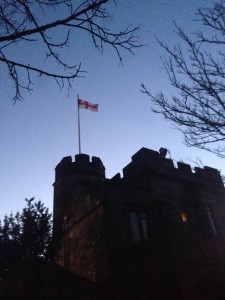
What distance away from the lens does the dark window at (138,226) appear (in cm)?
1348

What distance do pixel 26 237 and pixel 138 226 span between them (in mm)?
5581

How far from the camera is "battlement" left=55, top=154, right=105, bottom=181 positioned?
795 inches

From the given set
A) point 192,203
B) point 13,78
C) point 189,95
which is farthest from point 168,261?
point 13,78

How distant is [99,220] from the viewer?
13.7m

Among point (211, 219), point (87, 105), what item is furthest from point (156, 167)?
point (87, 105)

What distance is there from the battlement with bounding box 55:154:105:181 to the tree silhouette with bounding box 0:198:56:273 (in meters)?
4.86

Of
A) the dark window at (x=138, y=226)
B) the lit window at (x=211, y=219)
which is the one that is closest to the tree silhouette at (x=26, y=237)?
the dark window at (x=138, y=226)

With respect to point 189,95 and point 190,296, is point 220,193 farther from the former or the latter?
point 189,95

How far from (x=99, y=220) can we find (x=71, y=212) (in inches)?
162

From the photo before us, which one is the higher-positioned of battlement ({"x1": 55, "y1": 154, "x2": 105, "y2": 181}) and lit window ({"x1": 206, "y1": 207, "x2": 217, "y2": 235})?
battlement ({"x1": 55, "y1": 154, "x2": 105, "y2": 181})

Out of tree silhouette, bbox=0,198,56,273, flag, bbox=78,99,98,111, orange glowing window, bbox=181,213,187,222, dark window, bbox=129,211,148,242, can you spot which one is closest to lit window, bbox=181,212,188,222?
orange glowing window, bbox=181,213,187,222

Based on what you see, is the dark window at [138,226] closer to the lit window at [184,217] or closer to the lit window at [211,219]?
the lit window at [184,217]

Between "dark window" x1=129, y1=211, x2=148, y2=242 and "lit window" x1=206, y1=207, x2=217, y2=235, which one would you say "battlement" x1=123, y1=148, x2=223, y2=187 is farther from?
"dark window" x1=129, y1=211, x2=148, y2=242

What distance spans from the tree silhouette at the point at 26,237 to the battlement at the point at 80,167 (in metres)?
4.86
